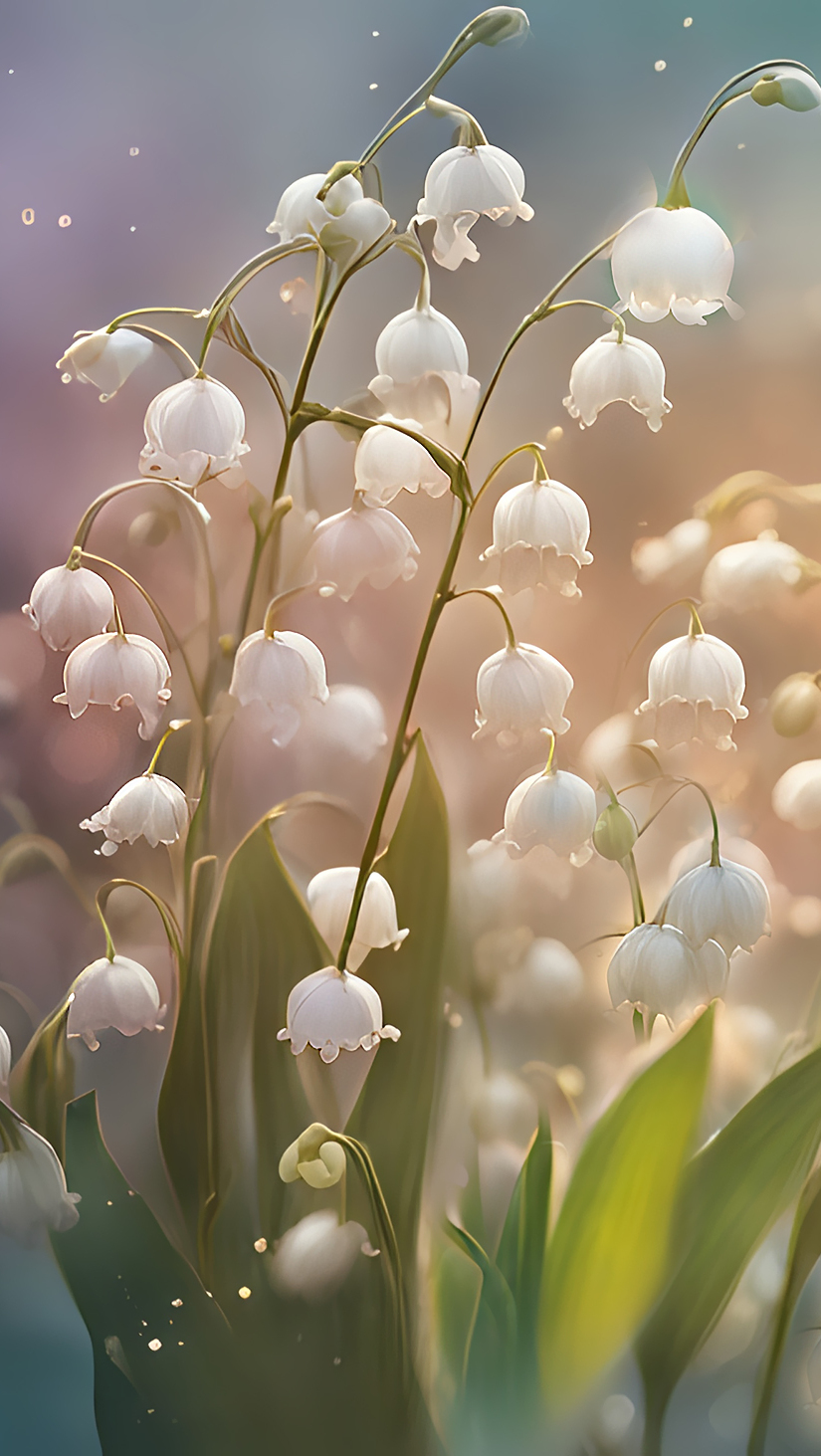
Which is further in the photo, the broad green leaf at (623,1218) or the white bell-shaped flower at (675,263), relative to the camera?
the broad green leaf at (623,1218)

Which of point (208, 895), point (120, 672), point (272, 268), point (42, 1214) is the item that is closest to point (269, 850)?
point (208, 895)

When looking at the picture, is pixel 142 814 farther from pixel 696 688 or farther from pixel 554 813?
pixel 696 688

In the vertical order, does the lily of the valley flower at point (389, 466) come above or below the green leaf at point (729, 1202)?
above

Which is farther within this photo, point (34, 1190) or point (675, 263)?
point (34, 1190)

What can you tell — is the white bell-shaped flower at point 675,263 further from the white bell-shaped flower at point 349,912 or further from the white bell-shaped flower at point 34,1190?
the white bell-shaped flower at point 34,1190

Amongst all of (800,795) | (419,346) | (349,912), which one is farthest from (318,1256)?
(419,346)

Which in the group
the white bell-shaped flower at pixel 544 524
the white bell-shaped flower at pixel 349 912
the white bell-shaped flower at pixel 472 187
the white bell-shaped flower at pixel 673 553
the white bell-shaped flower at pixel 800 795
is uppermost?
the white bell-shaped flower at pixel 472 187

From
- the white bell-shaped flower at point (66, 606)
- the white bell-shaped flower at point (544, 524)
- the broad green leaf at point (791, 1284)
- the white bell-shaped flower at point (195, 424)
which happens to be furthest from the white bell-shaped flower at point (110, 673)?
the broad green leaf at point (791, 1284)
